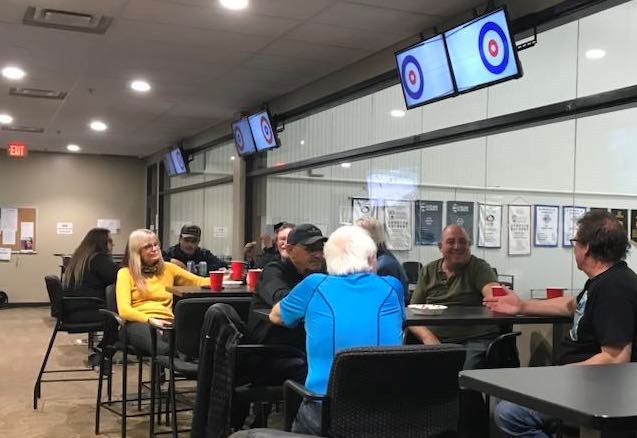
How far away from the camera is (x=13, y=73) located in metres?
6.28

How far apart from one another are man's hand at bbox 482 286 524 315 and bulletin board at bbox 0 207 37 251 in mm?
10289

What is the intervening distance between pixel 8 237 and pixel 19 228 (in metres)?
0.23

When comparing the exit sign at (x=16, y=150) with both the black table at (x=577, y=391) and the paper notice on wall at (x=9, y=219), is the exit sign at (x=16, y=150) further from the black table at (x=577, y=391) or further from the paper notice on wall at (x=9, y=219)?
the black table at (x=577, y=391)

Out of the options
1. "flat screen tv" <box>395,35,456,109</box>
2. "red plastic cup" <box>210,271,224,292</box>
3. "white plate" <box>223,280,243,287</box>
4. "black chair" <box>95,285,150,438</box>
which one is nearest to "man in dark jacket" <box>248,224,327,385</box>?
"red plastic cup" <box>210,271,224,292</box>

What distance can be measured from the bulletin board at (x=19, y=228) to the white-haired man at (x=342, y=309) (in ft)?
34.6

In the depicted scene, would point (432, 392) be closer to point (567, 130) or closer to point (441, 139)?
point (567, 130)

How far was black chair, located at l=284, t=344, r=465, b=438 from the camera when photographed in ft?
6.70

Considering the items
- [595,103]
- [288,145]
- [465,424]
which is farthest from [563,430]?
[288,145]

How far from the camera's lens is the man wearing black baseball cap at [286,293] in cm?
312

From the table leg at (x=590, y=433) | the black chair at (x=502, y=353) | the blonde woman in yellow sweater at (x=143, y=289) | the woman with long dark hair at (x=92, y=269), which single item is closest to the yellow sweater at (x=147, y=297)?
the blonde woman in yellow sweater at (x=143, y=289)

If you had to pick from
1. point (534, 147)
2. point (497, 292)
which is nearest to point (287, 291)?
point (497, 292)

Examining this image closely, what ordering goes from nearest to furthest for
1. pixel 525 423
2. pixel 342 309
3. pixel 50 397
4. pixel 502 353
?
pixel 342 309, pixel 525 423, pixel 502 353, pixel 50 397

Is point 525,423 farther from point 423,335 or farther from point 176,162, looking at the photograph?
point 176,162

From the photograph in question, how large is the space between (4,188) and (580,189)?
404 inches
